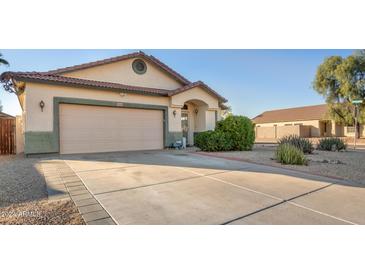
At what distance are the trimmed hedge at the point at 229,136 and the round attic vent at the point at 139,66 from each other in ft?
18.3

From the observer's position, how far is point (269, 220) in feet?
10.4

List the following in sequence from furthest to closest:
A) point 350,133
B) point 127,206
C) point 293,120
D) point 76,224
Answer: point 293,120
point 350,133
point 127,206
point 76,224

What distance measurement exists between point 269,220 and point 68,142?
1013 centimetres

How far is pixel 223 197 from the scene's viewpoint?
4.12 meters

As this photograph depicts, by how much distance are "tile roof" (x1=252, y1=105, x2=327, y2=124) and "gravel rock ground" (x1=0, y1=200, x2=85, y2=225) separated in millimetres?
34675

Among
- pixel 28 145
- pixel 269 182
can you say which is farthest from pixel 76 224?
pixel 28 145

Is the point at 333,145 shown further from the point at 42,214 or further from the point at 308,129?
the point at 308,129

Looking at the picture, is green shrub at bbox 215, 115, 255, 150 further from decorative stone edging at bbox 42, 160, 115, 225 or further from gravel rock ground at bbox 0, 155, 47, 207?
gravel rock ground at bbox 0, 155, 47, 207

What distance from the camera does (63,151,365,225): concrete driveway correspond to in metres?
3.24

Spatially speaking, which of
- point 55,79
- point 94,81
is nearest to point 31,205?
point 55,79

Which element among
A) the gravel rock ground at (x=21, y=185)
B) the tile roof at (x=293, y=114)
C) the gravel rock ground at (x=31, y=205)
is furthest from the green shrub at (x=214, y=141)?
the tile roof at (x=293, y=114)

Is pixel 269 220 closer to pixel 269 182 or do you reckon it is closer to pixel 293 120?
pixel 269 182

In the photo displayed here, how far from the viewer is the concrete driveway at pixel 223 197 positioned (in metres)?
3.24

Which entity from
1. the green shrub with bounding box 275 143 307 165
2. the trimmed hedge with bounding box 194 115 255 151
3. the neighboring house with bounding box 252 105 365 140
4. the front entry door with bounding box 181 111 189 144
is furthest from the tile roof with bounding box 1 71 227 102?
the neighboring house with bounding box 252 105 365 140
